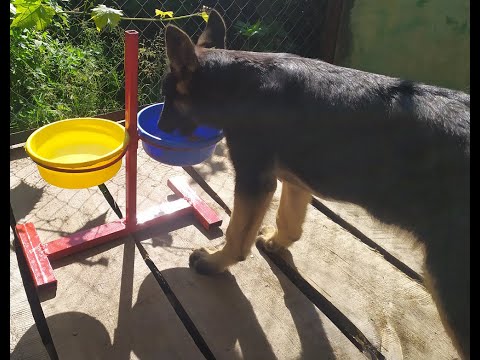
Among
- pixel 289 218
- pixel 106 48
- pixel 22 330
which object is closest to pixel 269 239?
pixel 289 218

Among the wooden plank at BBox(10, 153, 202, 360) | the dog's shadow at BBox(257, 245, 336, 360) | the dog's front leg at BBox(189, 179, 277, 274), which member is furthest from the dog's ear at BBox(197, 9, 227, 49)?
the dog's shadow at BBox(257, 245, 336, 360)

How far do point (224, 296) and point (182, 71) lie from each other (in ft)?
4.26

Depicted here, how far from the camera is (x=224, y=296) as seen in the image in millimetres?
2572

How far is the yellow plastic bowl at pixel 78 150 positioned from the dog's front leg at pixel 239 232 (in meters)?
0.72

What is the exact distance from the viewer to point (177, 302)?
98.4 inches

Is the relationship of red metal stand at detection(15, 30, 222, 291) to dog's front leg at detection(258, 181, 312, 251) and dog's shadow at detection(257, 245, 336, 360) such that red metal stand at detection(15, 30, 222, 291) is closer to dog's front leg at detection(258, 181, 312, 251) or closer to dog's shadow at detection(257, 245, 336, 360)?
dog's front leg at detection(258, 181, 312, 251)

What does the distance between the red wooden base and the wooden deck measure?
60 millimetres

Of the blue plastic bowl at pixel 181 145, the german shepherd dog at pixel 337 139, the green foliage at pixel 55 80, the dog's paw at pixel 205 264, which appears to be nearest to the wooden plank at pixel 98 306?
the dog's paw at pixel 205 264

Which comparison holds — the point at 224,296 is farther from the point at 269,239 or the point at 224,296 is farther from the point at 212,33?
the point at 212,33

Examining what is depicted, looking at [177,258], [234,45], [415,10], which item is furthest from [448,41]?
[177,258]

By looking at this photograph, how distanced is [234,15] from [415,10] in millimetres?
2050

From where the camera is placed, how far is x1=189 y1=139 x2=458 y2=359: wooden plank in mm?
2439

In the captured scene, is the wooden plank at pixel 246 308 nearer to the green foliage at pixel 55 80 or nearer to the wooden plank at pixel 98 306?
the wooden plank at pixel 98 306

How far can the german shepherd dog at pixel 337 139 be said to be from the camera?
1917mm
